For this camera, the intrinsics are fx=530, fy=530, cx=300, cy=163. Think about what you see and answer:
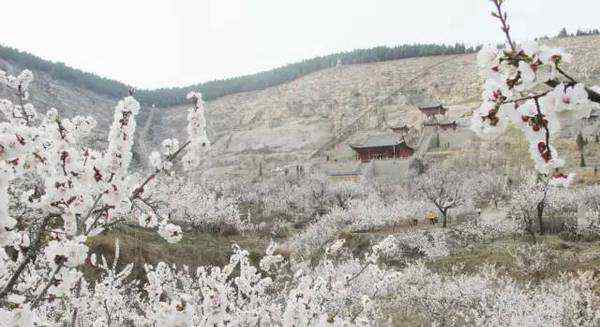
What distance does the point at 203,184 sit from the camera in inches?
2467

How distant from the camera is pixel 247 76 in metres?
143

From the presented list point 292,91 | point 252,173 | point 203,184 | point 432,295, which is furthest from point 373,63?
point 432,295

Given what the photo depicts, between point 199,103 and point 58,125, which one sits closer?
point 58,125

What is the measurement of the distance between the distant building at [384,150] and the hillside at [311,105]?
41.4ft

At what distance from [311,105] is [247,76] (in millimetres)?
38884

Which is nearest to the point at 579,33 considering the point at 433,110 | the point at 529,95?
the point at 433,110

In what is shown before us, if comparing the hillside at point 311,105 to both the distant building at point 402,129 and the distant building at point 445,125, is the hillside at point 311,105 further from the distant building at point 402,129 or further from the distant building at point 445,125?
the distant building at point 445,125

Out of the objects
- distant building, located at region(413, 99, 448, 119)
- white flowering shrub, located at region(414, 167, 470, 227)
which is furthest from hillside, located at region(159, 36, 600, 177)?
white flowering shrub, located at region(414, 167, 470, 227)

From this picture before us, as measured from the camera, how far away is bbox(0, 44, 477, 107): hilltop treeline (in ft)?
386

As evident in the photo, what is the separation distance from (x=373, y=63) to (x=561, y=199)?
3870 inches

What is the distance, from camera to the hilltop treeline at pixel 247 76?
118m

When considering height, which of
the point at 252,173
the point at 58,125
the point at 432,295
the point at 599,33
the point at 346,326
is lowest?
the point at 252,173

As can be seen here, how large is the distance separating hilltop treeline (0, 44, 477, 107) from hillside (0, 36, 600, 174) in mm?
3107

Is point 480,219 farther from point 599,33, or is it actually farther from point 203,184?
point 599,33
